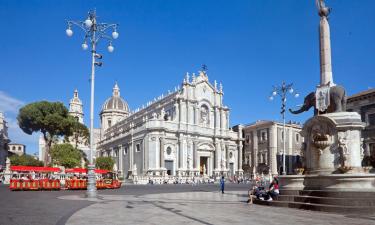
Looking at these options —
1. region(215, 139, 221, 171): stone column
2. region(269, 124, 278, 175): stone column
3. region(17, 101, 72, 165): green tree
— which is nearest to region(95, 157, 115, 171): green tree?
region(17, 101, 72, 165): green tree

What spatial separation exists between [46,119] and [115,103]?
1841 inches

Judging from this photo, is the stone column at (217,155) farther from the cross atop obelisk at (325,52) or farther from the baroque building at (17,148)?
the baroque building at (17,148)

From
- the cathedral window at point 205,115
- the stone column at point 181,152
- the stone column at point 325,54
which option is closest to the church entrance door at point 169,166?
the stone column at point 181,152

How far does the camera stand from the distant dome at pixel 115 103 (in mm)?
108219

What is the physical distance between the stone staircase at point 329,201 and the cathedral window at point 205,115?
5734 centimetres

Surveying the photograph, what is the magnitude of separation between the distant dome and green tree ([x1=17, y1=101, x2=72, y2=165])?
1657 inches

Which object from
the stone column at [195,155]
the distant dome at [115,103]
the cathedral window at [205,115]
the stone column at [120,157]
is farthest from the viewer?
the distant dome at [115,103]

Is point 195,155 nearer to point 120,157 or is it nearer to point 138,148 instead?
point 138,148

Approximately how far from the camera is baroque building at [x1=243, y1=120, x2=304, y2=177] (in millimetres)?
75500

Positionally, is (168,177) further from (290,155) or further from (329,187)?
(329,187)

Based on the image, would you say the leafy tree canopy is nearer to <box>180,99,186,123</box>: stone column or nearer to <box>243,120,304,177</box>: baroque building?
<box>180,99,186,123</box>: stone column

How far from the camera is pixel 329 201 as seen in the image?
14.4 m

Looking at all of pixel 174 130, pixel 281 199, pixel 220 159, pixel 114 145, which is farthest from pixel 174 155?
pixel 281 199

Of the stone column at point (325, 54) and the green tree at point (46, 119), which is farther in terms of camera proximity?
the green tree at point (46, 119)
